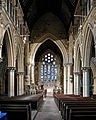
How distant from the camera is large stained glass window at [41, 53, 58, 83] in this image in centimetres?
3856

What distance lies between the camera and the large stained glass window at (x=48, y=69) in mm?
38559

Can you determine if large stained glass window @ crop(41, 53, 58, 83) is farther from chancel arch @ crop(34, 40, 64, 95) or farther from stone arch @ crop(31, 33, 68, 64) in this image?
stone arch @ crop(31, 33, 68, 64)

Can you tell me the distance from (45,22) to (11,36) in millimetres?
15975

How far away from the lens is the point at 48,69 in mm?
39031

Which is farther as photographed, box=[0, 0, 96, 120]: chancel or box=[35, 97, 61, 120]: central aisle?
box=[0, 0, 96, 120]: chancel

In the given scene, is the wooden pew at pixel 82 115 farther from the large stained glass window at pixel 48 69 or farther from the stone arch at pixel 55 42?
the large stained glass window at pixel 48 69

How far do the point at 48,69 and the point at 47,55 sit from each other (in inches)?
114

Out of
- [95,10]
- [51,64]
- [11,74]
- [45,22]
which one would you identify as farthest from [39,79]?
[95,10]

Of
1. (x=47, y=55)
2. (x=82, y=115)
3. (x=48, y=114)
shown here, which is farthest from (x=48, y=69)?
(x=82, y=115)

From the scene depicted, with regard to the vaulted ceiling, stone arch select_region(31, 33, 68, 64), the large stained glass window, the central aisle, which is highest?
the vaulted ceiling

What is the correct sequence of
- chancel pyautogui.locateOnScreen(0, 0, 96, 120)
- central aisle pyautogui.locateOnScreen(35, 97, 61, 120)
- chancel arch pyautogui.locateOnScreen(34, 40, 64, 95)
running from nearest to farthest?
central aisle pyautogui.locateOnScreen(35, 97, 61, 120), chancel pyautogui.locateOnScreen(0, 0, 96, 120), chancel arch pyautogui.locateOnScreen(34, 40, 64, 95)

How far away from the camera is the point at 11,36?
15203 mm

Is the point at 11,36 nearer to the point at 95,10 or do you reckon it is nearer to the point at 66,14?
the point at 95,10

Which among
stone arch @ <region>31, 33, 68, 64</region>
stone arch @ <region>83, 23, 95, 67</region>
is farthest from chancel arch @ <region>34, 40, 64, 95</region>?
stone arch @ <region>83, 23, 95, 67</region>
